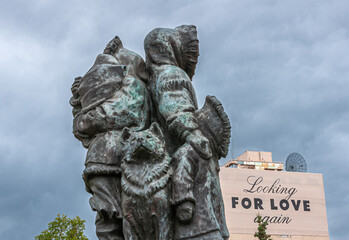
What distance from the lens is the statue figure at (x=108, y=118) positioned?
437cm

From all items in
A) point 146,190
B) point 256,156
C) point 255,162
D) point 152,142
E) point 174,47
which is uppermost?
point 256,156

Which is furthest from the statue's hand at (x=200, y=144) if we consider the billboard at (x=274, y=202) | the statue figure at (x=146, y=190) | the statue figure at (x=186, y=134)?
the billboard at (x=274, y=202)

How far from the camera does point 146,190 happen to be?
402 cm

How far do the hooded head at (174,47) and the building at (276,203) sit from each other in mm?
45318

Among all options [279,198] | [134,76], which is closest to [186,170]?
[134,76]

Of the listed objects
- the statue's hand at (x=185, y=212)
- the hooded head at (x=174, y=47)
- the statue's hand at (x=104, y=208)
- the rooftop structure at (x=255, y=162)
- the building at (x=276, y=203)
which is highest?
the rooftop structure at (x=255, y=162)

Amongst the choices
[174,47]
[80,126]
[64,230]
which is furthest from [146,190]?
[64,230]

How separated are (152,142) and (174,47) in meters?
1.37

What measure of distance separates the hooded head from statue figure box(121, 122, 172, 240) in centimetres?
115

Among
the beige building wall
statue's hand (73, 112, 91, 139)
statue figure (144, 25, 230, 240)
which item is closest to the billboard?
the beige building wall

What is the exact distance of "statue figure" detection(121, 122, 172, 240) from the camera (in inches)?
158

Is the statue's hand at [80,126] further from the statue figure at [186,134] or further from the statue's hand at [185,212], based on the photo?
the statue's hand at [185,212]

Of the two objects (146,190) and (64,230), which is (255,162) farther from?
(146,190)

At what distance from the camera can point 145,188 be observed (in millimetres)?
4031
